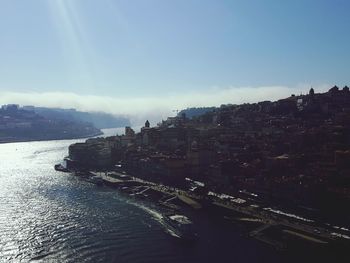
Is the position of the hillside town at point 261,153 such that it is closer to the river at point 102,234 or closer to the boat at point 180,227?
the river at point 102,234

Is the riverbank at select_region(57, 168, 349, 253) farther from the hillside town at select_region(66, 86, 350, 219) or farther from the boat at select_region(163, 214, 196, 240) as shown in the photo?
the boat at select_region(163, 214, 196, 240)

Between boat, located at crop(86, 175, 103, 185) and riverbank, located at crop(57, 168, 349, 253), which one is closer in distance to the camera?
riverbank, located at crop(57, 168, 349, 253)

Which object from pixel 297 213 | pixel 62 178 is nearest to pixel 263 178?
pixel 297 213

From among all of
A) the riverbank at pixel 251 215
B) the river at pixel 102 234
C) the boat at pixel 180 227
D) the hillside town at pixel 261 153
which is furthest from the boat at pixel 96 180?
the boat at pixel 180 227

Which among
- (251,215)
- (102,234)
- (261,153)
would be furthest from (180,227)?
(261,153)

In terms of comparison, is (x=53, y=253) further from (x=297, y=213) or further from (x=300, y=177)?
(x=300, y=177)

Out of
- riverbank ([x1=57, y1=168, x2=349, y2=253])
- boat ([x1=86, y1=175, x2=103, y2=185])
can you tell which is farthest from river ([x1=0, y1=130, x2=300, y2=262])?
boat ([x1=86, y1=175, x2=103, y2=185])
